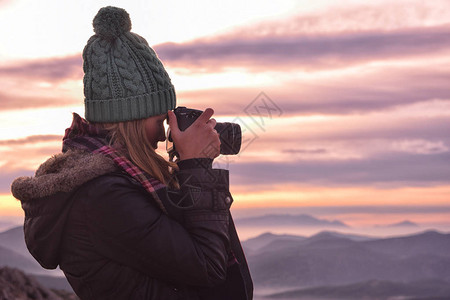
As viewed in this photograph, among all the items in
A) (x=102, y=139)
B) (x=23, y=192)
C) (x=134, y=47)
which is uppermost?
(x=134, y=47)

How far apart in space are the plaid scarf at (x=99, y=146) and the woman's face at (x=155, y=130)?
251 mm

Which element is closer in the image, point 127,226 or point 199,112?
point 127,226

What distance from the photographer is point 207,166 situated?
3.76 metres

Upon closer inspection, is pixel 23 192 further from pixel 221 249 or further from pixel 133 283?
pixel 221 249

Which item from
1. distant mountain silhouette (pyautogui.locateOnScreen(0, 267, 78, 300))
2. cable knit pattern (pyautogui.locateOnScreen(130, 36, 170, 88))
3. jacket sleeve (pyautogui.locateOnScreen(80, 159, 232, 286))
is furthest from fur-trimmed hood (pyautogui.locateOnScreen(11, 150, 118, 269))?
distant mountain silhouette (pyautogui.locateOnScreen(0, 267, 78, 300))

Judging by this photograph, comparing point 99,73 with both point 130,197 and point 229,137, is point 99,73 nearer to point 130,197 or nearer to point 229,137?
point 130,197

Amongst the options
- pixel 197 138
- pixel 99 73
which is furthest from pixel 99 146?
pixel 197 138

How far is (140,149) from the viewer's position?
12.3 ft

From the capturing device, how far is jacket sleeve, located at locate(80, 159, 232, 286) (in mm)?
3496

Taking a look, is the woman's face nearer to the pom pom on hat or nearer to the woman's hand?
the woman's hand

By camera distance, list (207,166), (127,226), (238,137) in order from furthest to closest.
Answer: (238,137) < (207,166) < (127,226)

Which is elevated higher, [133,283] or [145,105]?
[145,105]

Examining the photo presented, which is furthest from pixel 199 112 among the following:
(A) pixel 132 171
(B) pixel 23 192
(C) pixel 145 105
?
(B) pixel 23 192

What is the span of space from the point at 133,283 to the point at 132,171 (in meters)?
0.65
